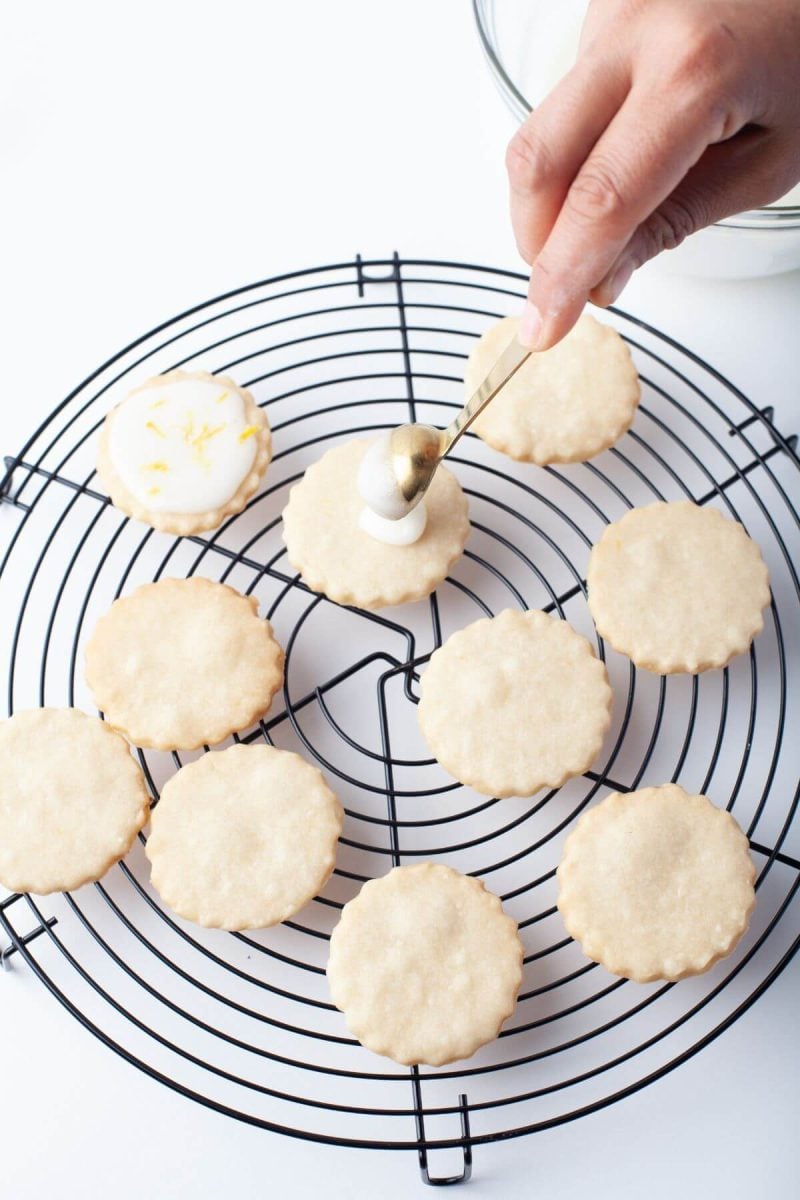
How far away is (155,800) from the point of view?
6.48ft

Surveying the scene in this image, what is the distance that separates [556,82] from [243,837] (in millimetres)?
1529

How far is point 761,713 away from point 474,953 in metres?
0.69

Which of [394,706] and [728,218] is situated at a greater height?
[728,218]

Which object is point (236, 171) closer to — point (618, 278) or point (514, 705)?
point (618, 278)

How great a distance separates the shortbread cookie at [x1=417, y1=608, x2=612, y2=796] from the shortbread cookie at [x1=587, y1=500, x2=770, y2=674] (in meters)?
0.09

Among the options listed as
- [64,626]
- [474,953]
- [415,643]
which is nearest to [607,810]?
[474,953]

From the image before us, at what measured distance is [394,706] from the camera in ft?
6.66

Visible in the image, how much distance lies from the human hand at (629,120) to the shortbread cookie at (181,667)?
0.75 meters

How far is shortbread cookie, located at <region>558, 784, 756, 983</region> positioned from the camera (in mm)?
1774

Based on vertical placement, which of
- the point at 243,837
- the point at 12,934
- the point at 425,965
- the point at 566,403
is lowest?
the point at 425,965

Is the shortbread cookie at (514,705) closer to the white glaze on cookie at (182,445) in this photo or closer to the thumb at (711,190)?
the white glaze on cookie at (182,445)

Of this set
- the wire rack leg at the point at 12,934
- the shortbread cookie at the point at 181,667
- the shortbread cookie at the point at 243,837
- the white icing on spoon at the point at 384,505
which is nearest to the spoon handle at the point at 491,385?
the white icing on spoon at the point at 384,505

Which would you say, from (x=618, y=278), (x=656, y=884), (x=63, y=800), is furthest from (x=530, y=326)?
(x=63, y=800)

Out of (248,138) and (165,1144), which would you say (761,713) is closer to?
(165,1144)
